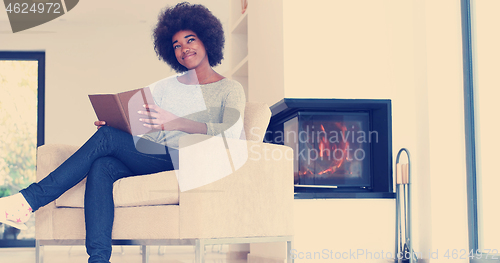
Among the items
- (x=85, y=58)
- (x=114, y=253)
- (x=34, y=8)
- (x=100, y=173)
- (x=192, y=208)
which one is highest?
(x=34, y=8)

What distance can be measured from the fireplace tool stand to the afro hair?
1.15m

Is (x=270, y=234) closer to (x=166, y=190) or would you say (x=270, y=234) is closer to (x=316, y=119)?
(x=166, y=190)

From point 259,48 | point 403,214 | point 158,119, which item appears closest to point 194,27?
point 158,119

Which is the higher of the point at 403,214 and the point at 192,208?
the point at 192,208

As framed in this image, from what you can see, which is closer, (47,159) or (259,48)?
(47,159)

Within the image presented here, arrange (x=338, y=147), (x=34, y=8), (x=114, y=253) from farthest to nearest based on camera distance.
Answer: (x=34, y=8)
(x=114, y=253)
(x=338, y=147)

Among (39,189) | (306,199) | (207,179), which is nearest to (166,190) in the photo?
(207,179)

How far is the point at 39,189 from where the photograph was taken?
172 centimetres

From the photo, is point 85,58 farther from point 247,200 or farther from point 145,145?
point 247,200

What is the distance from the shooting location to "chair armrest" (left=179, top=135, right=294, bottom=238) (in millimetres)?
1772

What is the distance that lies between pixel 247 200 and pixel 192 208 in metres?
0.23

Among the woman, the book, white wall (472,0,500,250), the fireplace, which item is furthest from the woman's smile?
white wall (472,0,500,250)

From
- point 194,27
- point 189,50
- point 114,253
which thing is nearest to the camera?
point 189,50

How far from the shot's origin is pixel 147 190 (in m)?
1.81
